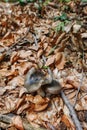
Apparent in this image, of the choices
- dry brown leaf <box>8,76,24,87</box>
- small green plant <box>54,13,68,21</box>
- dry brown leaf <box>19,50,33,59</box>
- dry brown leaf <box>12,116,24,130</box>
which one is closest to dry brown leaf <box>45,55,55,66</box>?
dry brown leaf <box>19,50,33,59</box>

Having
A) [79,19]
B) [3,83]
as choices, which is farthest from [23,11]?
[3,83]

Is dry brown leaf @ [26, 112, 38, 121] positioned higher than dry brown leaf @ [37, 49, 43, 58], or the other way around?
dry brown leaf @ [37, 49, 43, 58]

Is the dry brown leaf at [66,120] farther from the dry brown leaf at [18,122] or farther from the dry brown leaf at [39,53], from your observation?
the dry brown leaf at [39,53]

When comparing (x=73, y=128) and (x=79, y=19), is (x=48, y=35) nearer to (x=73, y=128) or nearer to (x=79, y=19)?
(x=79, y=19)

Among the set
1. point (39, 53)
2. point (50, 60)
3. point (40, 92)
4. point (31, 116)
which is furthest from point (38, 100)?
point (39, 53)

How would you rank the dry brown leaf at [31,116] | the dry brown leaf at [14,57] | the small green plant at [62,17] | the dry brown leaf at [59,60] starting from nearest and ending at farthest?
the dry brown leaf at [31,116]
the dry brown leaf at [59,60]
the dry brown leaf at [14,57]
the small green plant at [62,17]

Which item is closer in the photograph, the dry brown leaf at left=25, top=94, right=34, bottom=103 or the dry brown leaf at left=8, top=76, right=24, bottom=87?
the dry brown leaf at left=25, top=94, right=34, bottom=103

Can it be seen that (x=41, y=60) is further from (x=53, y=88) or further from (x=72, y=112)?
(x=72, y=112)

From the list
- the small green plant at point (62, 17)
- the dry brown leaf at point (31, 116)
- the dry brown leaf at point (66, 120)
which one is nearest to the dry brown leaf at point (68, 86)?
the dry brown leaf at point (66, 120)

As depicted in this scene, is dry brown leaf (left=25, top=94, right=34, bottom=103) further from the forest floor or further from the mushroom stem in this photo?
the mushroom stem
